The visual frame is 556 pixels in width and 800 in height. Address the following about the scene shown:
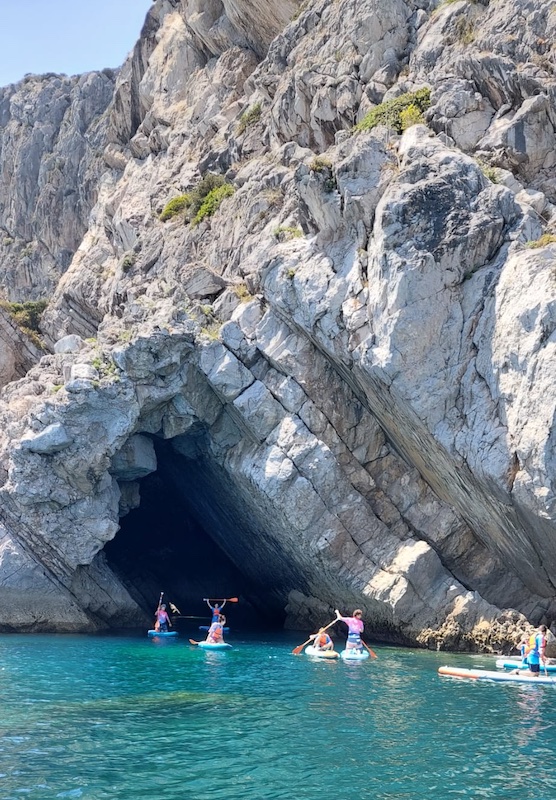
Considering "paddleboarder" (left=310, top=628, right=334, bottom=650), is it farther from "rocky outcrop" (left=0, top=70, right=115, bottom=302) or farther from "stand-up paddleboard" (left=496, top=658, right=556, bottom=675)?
"rocky outcrop" (left=0, top=70, right=115, bottom=302)

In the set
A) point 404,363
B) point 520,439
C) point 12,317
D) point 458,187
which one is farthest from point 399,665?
point 12,317

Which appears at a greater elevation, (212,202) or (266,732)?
(212,202)

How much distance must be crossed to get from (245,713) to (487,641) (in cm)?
1318

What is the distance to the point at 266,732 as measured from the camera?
16.1 m

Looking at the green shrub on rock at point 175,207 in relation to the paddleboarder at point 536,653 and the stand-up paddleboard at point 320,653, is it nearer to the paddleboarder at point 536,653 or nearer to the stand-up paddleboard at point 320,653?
the stand-up paddleboard at point 320,653

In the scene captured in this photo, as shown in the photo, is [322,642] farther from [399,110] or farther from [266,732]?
[399,110]

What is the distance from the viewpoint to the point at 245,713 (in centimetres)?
1788

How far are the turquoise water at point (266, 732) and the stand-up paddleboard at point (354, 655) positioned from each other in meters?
1.04

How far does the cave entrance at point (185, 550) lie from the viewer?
40656 millimetres

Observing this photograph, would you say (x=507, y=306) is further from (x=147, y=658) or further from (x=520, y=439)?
(x=147, y=658)

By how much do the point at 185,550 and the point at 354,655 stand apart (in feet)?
78.0

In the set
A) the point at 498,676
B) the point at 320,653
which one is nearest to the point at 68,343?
the point at 320,653

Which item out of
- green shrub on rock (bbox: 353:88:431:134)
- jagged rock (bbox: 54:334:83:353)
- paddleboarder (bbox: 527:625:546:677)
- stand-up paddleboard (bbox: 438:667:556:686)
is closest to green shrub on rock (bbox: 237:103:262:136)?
green shrub on rock (bbox: 353:88:431:134)

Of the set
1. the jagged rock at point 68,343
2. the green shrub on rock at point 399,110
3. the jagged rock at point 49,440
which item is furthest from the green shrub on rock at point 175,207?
the jagged rock at point 49,440
